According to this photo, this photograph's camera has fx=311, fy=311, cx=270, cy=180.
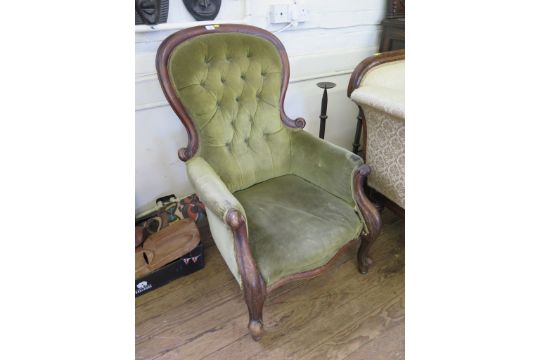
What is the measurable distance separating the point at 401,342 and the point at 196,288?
90cm

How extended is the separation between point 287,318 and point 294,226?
45cm

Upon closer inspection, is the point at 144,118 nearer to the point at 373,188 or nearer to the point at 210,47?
the point at 210,47

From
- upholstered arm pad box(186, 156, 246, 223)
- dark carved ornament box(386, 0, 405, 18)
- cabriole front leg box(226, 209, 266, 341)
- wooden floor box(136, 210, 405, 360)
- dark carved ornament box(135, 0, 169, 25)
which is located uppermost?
dark carved ornament box(386, 0, 405, 18)

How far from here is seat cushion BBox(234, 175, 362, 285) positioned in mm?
1059

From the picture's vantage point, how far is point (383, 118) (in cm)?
142

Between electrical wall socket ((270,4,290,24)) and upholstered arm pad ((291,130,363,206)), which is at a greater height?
electrical wall socket ((270,4,290,24))

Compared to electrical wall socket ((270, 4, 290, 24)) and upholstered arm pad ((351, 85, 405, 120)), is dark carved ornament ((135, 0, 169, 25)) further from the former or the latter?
upholstered arm pad ((351, 85, 405, 120))

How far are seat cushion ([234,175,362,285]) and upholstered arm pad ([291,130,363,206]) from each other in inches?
1.6

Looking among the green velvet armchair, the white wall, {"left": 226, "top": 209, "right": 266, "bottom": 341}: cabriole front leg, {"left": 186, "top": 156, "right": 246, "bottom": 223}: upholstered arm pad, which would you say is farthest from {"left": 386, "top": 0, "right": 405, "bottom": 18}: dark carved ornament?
{"left": 226, "top": 209, "right": 266, "bottom": 341}: cabriole front leg

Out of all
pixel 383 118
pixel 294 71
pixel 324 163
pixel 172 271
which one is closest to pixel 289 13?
pixel 294 71

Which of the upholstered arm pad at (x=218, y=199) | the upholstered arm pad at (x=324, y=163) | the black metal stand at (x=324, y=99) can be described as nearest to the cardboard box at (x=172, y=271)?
the upholstered arm pad at (x=218, y=199)

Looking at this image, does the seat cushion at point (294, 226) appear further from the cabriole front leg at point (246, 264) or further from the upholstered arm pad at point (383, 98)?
the upholstered arm pad at point (383, 98)

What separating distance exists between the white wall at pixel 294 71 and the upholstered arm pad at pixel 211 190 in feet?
1.47

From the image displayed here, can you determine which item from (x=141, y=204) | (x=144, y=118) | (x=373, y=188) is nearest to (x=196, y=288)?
(x=141, y=204)
